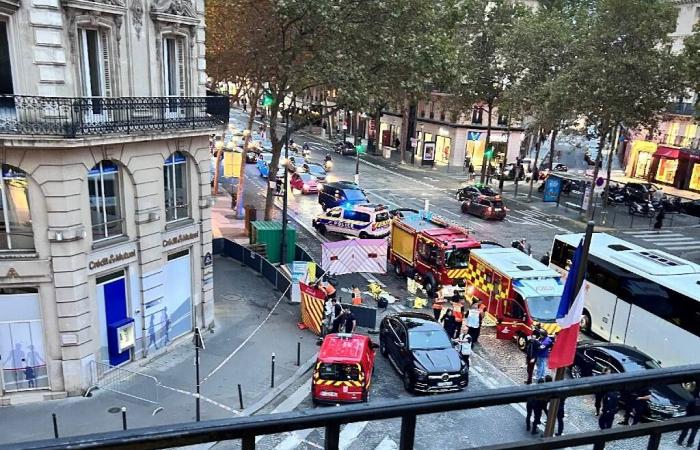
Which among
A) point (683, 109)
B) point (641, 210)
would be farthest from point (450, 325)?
point (683, 109)

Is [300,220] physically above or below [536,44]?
below

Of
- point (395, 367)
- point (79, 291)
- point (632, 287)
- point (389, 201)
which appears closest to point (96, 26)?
point (79, 291)

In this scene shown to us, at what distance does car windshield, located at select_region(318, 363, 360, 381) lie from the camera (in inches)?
578

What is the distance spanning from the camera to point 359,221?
3056 cm

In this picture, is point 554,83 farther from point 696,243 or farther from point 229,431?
point 229,431

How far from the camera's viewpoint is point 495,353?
18.7 m

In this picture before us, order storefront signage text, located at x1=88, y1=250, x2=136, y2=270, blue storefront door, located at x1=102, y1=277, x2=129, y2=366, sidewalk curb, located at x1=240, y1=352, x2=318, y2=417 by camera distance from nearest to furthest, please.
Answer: sidewalk curb, located at x1=240, y1=352, x2=318, y2=417, storefront signage text, located at x1=88, y1=250, x2=136, y2=270, blue storefront door, located at x1=102, y1=277, x2=129, y2=366

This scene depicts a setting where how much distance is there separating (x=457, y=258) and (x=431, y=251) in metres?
1.10

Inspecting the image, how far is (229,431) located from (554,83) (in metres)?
37.7

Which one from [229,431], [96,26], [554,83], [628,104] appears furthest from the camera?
[554,83]

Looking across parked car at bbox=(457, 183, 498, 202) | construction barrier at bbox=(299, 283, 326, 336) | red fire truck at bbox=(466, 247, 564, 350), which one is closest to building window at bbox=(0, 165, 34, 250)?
construction barrier at bbox=(299, 283, 326, 336)

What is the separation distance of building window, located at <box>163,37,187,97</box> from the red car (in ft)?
82.4

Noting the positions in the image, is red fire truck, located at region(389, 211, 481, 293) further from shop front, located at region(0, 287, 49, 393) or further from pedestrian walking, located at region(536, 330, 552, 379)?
shop front, located at region(0, 287, 49, 393)

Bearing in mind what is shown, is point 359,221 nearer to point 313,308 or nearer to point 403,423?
point 313,308
